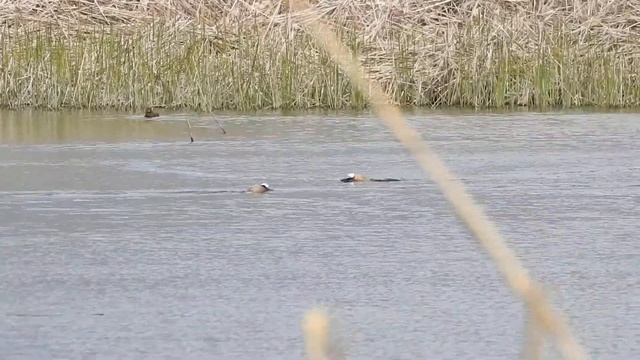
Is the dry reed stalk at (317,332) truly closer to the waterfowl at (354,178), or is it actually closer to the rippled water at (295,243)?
the rippled water at (295,243)

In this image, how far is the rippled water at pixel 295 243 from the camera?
349 cm

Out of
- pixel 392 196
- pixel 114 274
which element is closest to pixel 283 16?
pixel 392 196

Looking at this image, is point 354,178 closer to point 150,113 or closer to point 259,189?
point 259,189

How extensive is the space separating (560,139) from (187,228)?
347cm

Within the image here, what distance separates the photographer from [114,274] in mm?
4262

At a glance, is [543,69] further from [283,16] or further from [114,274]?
[114,274]

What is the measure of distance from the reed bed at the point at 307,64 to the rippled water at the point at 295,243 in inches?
77.1

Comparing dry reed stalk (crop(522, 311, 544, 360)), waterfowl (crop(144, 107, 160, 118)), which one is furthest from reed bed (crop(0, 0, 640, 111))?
dry reed stalk (crop(522, 311, 544, 360))

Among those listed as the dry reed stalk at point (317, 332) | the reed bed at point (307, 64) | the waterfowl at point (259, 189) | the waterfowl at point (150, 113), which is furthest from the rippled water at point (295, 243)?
the dry reed stalk at point (317, 332)

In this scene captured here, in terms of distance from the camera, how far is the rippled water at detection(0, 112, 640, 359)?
137 inches

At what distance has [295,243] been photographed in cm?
479

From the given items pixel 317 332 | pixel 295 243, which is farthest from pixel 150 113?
pixel 317 332

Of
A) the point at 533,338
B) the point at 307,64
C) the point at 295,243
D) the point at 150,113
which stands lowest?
the point at 295,243

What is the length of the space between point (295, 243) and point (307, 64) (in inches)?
234
